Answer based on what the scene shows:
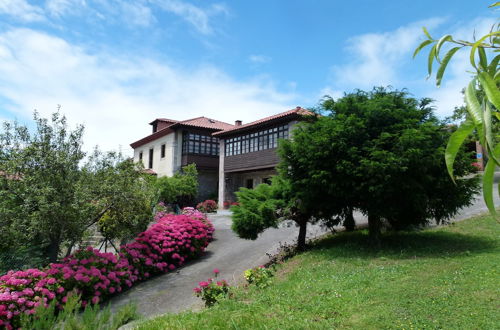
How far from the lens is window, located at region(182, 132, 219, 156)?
1064 inches

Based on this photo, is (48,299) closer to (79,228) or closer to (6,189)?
(79,228)

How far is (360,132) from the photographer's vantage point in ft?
27.1

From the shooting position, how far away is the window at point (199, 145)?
27.0 metres

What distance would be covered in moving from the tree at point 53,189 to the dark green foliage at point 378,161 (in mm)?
4329

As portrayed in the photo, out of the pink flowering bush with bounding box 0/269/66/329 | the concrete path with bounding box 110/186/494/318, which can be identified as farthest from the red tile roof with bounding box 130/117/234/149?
the pink flowering bush with bounding box 0/269/66/329

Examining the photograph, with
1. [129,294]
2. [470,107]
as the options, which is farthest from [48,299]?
[470,107]

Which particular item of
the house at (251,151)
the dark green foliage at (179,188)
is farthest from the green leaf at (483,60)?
the dark green foliage at (179,188)

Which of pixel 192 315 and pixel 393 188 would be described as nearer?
pixel 192 315

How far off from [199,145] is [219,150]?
181 cm

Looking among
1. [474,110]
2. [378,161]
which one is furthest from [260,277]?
[474,110]

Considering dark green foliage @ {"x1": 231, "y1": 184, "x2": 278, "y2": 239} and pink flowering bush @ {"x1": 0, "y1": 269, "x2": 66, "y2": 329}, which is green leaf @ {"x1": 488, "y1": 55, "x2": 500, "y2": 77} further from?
dark green foliage @ {"x1": 231, "y1": 184, "x2": 278, "y2": 239}

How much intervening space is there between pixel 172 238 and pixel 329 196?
15.6 ft

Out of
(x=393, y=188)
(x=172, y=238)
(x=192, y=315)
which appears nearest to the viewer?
(x=192, y=315)

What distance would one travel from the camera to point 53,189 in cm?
770
